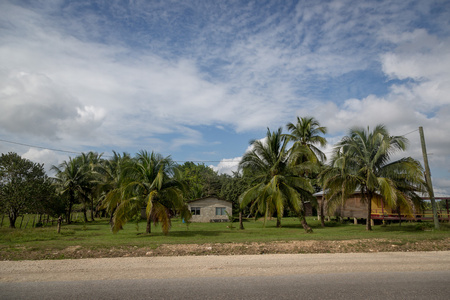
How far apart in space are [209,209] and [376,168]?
2456 centimetres

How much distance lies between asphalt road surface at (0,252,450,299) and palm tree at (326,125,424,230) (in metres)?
9.28

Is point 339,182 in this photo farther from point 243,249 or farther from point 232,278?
point 232,278

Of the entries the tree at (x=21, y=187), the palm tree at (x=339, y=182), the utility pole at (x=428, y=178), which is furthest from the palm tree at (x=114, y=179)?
the utility pole at (x=428, y=178)

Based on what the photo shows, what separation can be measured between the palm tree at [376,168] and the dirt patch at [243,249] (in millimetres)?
5882

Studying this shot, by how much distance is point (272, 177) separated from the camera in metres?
20.3

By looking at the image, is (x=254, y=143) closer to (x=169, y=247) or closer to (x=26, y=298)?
(x=169, y=247)

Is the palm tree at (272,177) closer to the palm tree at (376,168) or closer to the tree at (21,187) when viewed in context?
the palm tree at (376,168)

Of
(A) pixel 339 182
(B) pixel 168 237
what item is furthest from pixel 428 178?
(B) pixel 168 237

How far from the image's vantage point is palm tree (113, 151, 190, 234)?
16734 mm

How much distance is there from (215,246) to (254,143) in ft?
33.1

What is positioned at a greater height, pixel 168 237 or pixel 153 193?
pixel 153 193

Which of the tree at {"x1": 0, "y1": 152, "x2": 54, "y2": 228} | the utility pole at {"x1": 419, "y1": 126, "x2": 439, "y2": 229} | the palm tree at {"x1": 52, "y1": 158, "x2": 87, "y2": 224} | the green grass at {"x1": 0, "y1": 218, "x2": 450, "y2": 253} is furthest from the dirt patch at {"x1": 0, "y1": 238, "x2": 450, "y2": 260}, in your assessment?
the palm tree at {"x1": 52, "y1": 158, "x2": 87, "y2": 224}

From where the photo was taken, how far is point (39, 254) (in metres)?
10.5

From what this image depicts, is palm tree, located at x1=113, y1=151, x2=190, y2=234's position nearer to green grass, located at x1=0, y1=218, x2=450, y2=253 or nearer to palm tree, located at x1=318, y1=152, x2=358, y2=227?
green grass, located at x1=0, y1=218, x2=450, y2=253
